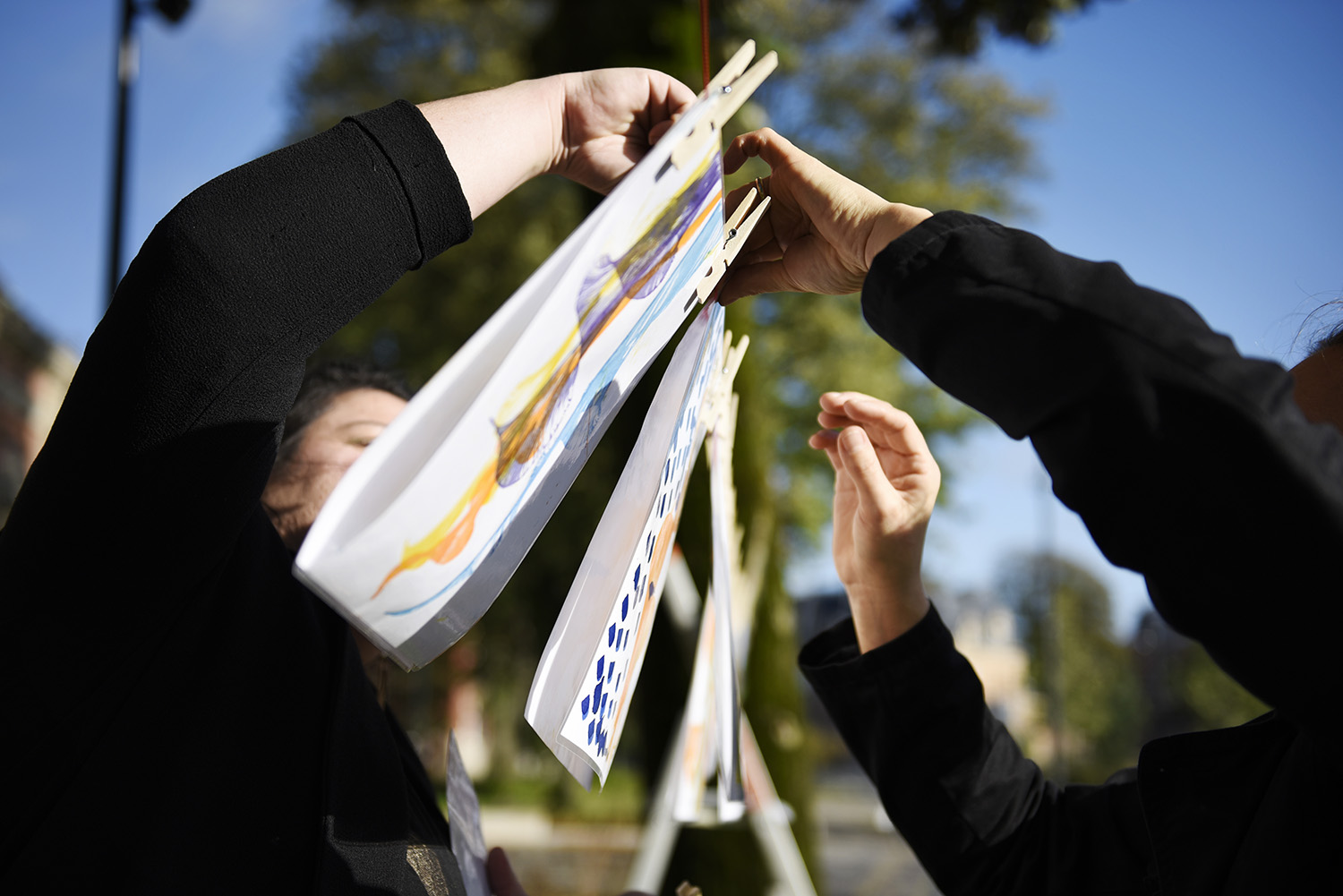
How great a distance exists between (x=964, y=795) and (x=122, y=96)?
396cm

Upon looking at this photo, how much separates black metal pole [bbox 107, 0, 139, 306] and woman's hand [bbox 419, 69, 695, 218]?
294 cm

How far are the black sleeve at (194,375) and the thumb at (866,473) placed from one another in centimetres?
71

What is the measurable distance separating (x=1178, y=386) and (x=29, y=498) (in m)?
0.90

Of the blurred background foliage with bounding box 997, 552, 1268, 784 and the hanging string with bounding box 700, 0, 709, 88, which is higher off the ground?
the hanging string with bounding box 700, 0, 709, 88

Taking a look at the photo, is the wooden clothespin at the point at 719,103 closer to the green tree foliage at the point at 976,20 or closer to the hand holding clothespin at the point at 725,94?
the hand holding clothespin at the point at 725,94

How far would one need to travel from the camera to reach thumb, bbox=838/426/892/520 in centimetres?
130

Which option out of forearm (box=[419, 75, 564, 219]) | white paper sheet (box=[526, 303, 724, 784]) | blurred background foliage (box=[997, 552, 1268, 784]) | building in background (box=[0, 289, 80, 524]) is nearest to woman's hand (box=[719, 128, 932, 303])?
white paper sheet (box=[526, 303, 724, 784])

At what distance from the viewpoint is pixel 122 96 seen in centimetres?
367

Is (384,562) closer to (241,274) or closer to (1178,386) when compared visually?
(241,274)

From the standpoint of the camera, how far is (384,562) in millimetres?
614

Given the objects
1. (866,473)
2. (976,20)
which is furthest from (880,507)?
(976,20)

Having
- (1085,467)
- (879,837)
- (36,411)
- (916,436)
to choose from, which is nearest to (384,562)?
(1085,467)

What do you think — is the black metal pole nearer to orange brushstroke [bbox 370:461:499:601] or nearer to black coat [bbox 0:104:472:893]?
black coat [bbox 0:104:472:893]

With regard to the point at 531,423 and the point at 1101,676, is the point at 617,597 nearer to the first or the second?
the point at 531,423
